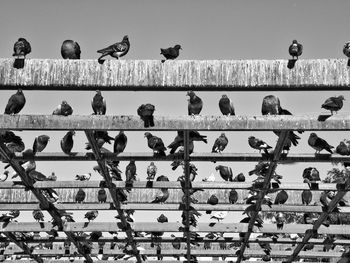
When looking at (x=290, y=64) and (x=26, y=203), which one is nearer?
(x=290, y=64)

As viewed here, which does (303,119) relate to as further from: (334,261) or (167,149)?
(334,261)

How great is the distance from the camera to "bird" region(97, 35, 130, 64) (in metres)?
6.89

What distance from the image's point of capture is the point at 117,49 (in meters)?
7.14

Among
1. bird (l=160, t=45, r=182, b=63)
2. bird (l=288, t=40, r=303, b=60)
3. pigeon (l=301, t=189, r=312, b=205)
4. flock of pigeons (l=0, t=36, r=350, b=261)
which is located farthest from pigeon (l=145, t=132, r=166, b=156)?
pigeon (l=301, t=189, r=312, b=205)

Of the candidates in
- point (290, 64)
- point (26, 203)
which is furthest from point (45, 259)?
point (290, 64)

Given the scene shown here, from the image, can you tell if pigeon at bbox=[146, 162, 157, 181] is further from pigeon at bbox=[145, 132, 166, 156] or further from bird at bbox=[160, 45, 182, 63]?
bird at bbox=[160, 45, 182, 63]

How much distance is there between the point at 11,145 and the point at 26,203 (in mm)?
2483

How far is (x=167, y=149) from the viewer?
7.09 metres

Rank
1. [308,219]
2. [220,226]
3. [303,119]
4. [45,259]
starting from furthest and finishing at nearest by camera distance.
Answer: [45,259]
[308,219]
[220,226]
[303,119]

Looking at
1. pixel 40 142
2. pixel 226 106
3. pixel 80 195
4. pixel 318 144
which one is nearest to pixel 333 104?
pixel 318 144

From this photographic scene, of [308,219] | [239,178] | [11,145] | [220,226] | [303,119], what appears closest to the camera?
[303,119]

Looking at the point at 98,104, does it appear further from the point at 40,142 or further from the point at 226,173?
the point at 226,173

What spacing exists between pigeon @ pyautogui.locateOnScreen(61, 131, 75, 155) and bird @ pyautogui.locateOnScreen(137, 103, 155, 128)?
1.33m

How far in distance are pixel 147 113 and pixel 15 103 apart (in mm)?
1383
